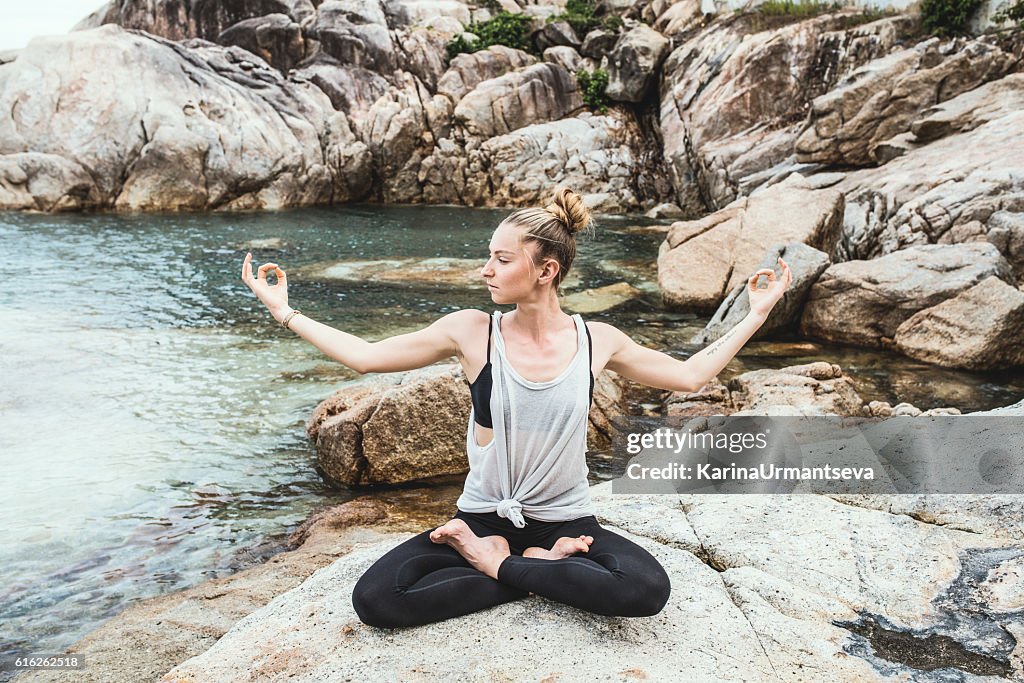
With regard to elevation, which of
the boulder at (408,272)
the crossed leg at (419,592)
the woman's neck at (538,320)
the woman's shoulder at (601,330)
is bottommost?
the boulder at (408,272)

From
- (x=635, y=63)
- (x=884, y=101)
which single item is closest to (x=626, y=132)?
(x=635, y=63)

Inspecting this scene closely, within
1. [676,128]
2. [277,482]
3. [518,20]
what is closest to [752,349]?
[277,482]

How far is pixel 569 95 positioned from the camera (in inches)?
1258

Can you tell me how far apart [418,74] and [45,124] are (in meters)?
13.6

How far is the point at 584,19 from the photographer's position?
34.5 meters

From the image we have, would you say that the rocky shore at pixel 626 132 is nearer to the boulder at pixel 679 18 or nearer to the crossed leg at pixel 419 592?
the boulder at pixel 679 18

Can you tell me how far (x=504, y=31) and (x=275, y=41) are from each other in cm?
954

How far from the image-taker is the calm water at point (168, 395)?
5.57 m

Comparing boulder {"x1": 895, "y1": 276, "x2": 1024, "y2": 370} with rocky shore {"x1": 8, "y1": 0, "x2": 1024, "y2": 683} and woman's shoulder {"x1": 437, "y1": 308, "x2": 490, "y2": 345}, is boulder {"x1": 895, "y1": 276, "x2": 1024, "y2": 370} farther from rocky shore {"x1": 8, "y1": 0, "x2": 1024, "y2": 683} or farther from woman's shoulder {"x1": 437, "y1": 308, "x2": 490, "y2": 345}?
woman's shoulder {"x1": 437, "y1": 308, "x2": 490, "y2": 345}

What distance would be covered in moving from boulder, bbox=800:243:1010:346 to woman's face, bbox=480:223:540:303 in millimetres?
8799

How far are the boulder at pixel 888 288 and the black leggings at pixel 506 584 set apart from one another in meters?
8.68

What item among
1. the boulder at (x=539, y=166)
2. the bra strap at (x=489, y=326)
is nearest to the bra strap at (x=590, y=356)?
the bra strap at (x=489, y=326)

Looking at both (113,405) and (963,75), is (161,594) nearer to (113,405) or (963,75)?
(113,405)

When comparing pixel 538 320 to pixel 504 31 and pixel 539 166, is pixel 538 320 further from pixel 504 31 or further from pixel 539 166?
pixel 504 31
